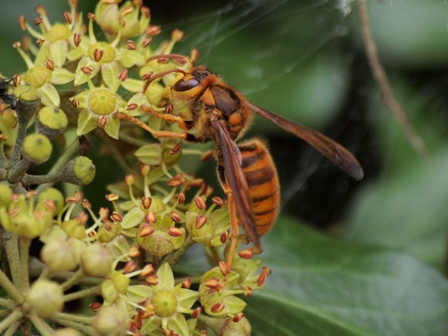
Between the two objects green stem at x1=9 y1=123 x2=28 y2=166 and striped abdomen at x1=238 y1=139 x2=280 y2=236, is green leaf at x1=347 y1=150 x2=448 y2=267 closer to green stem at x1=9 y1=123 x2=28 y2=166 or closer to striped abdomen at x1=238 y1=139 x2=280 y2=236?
striped abdomen at x1=238 y1=139 x2=280 y2=236

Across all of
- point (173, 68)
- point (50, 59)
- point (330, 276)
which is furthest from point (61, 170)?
point (330, 276)

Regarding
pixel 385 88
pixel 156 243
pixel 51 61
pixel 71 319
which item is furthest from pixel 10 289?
pixel 385 88

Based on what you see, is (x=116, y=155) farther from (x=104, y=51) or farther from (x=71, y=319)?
(x=71, y=319)

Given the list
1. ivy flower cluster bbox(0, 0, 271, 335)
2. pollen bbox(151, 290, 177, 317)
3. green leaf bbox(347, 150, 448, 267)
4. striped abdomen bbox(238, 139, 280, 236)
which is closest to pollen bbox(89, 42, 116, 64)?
ivy flower cluster bbox(0, 0, 271, 335)

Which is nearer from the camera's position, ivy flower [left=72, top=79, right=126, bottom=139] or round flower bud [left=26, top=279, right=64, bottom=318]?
round flower bud [left=26, top=279, right=64, bottom=318]

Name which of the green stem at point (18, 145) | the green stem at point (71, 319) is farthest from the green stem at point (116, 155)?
the green stem at point (71, 319)

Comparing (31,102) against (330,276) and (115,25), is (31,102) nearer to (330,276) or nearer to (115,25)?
(115,25)
